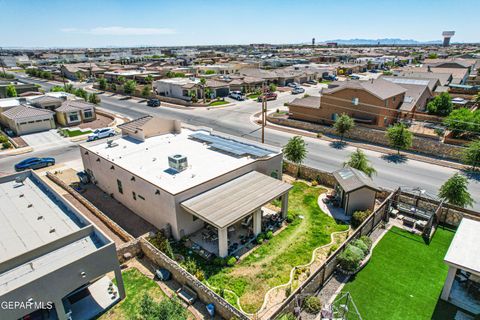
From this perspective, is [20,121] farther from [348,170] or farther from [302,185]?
[348,170]

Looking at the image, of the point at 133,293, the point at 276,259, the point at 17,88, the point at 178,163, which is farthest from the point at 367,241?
the point at 17,88

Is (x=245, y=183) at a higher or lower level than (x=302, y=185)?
higher

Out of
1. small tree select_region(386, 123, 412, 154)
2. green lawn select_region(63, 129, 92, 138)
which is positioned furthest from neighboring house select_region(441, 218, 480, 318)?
green lawn select_region(63, 129, 92, 138)

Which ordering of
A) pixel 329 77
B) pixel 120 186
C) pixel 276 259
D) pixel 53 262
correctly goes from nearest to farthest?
pixel 53 262 < pixel 276 259 < pixel 120 186 < pixel 329 77

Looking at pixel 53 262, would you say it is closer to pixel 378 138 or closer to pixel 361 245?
pixel 361 245

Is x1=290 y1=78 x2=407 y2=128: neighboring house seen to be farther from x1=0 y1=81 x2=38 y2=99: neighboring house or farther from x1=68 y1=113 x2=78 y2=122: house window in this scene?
x1=0 y1=81 x2=38 y2=99: neighboring house

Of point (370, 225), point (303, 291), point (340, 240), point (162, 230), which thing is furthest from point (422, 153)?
point (162, 230)
